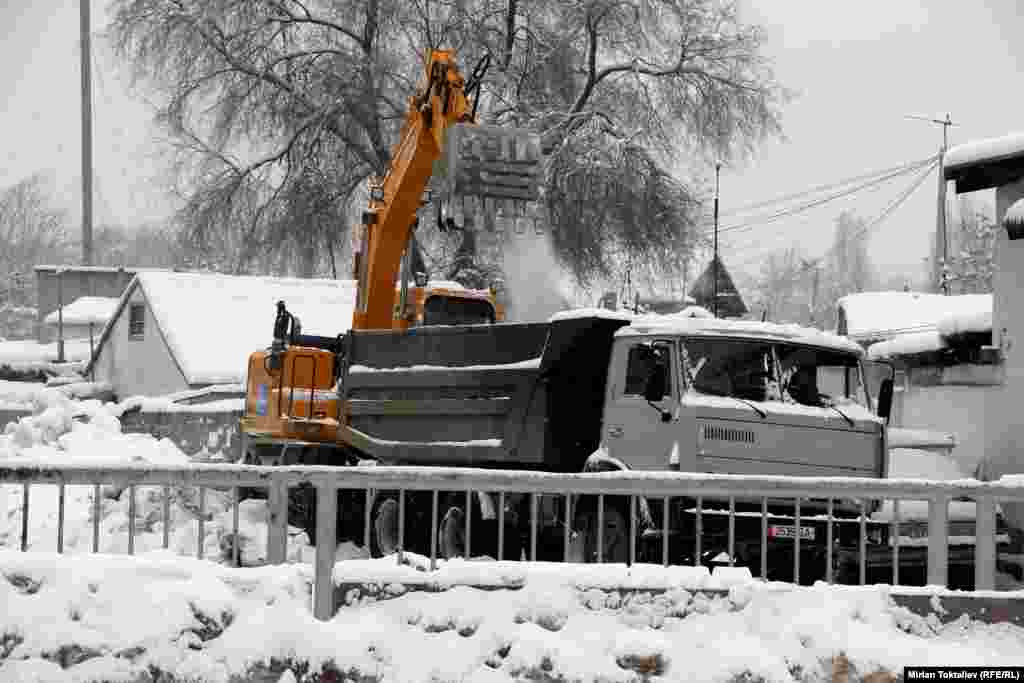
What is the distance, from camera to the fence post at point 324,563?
23.9 feet

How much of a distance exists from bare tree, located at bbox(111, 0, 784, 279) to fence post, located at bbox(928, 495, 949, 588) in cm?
2760

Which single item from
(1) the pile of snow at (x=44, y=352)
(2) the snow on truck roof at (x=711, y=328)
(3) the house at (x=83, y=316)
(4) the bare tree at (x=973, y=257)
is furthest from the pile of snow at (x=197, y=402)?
(4) the bare tree at (x=973, y=257)

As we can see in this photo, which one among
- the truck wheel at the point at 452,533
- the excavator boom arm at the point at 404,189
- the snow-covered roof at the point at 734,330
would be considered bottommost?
the truck wheel at the point at 452,533

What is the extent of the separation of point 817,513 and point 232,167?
28.1 meters

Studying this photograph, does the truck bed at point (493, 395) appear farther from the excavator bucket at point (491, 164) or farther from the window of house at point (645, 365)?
the excavator bucket at point (491, 164)

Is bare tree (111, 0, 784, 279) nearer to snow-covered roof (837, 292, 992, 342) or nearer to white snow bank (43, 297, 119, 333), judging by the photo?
snow-covered roof (837, 292, 992, 342)

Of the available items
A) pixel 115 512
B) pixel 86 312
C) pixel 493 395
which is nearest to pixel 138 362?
pixel 115 512

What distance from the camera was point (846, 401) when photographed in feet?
40.3

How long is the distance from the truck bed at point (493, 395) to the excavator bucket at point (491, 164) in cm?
207

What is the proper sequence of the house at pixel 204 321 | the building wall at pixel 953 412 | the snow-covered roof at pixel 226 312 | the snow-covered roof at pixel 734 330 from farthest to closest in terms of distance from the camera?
the house at pixel 204 321 → the snow-covered roof at pixel 226 312 → the building wall at pixel 953 412 → the snow-covered roof at pixel 734 330

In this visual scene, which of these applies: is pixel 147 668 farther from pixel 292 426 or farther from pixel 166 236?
pixel 166 236

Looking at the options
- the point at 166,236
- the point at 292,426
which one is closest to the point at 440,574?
the point at 292,426


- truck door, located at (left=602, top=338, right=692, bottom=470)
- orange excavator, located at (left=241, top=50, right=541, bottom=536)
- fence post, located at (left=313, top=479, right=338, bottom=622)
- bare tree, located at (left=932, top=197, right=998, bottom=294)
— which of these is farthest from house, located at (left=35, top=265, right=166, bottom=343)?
fence post, located at (left=313, top=479, right=338, bottom=622)

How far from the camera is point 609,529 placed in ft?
35.7
